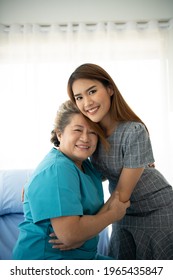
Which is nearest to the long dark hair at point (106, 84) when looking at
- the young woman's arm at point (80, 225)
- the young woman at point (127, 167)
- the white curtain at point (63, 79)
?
the young woman at point (127, 167)

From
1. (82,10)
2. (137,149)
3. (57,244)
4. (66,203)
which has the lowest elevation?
(57,244)

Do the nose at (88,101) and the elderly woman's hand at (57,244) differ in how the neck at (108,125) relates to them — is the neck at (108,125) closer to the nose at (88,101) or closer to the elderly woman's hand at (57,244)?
the nose at (88,101)

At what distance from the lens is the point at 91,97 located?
26.3 inches

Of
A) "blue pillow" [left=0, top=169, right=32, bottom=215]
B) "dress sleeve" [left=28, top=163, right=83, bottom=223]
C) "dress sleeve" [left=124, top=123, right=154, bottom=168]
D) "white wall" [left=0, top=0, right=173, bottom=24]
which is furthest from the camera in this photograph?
"blue pillow" [left=0, top=169, right=32, bottom=215]

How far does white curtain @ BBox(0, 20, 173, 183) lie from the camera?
120 cm

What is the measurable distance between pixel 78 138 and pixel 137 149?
6.3 inches

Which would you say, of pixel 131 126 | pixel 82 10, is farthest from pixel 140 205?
pixel 82 10

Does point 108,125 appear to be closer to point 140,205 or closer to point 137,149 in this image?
point 137,149

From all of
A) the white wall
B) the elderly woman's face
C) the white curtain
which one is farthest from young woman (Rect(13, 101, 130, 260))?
the white curtain

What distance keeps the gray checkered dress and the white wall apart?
0.48 meters

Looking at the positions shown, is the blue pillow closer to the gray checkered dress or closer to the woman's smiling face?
the gray checkered dress

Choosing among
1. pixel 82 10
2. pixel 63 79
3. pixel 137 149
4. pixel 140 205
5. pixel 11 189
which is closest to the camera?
pixel 137 149

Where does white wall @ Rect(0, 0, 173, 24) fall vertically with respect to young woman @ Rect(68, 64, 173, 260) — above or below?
above

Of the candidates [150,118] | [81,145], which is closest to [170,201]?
[81,145]
